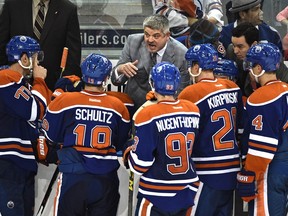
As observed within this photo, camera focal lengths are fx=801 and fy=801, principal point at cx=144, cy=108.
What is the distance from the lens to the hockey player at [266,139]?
4.64 metres

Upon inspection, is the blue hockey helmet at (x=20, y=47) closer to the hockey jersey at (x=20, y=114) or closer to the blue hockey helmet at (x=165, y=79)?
the hockey jersey at (x=20, y=114)

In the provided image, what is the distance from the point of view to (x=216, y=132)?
483cm

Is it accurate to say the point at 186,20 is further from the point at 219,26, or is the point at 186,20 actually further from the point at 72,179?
the point at 72,179

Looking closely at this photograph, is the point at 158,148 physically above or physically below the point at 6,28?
below

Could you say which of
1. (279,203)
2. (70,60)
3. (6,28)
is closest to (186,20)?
(70,60)

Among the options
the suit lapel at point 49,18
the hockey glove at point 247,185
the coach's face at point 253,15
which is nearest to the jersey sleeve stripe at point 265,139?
the hockey glove at point 247,185

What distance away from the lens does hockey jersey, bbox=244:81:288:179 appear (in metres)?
4.64

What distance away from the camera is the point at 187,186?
15.1 ft

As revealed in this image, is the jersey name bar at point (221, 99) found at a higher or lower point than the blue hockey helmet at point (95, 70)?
lower

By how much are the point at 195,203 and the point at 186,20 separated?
1.50 m

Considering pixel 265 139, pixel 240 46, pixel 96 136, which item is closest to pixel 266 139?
pixel 265 139

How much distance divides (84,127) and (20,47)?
0.74m

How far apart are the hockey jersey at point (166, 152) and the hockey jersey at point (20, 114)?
76 centimetres

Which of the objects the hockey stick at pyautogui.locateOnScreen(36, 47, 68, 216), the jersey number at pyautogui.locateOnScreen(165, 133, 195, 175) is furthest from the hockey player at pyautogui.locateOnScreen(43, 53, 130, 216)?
the hockey stick at pyautogui.locateOnScreen(36, 47, 68, 216)
